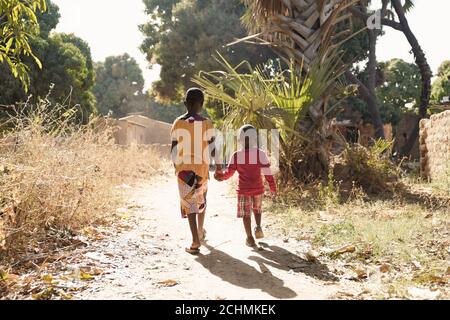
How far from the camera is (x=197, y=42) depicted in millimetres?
22375

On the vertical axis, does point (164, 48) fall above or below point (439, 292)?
above

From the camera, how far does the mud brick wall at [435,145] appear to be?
7723 mm

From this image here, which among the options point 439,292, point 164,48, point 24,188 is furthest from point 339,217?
point 164,48

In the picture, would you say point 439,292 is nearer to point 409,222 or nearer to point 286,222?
point 409,222

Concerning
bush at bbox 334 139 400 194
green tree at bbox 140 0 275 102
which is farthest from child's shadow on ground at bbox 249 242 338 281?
green tree at bbox 140 0 275 102

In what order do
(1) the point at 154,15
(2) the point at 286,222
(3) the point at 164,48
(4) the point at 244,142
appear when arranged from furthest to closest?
1. (1) the point at 154,15
2. (3) the point at 164,48
3. (2) the point at 286,222
4. (4) the point at 244,142

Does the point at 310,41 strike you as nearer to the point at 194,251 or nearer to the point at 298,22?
the point at 298,22

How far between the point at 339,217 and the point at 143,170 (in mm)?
8426

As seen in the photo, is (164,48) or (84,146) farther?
(164,48)

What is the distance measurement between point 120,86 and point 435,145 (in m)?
39.3

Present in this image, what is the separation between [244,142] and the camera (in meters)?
4.62

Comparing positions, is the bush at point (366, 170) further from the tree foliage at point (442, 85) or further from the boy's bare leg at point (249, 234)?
the tree foliage at point (442, 85)

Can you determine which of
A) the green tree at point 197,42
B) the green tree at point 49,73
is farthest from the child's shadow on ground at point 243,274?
the green tree at point 197,42

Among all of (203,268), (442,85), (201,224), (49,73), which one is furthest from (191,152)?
(442,85)
